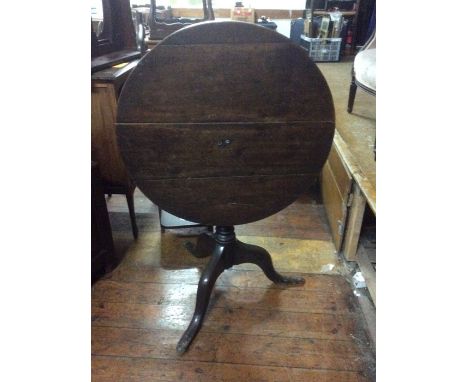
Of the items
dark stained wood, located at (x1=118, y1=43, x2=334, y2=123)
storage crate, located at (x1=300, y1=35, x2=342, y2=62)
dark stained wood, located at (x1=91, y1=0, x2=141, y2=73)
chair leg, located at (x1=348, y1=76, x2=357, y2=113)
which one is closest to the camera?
dark stained wood, located at (x1=118, y1=43, x2=334, y2=123)

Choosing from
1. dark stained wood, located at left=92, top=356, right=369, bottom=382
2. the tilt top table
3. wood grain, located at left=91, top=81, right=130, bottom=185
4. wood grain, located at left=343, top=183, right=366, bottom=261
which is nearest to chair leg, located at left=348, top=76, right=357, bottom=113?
wood grain, located at left=343, top=183, right=366, bottom=261

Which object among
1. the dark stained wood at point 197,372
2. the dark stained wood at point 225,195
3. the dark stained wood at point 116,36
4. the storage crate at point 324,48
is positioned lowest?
the dark stained wood at point 197,372

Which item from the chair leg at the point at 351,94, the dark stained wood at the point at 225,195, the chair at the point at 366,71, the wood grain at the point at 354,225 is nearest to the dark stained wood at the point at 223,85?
the dark stained wood at the point at 225,195

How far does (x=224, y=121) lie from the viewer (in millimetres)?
935

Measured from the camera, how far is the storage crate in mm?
3371

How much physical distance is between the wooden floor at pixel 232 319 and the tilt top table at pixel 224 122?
18.6 inches

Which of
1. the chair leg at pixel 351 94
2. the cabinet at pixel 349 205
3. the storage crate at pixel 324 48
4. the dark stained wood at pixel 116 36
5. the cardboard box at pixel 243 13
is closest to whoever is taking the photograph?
the cabinet at pixel 349 205

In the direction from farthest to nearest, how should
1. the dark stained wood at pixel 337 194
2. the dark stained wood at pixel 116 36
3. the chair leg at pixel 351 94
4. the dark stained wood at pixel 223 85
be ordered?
the chair leg at pixel 351 94 → the dark stained wood at pixel 116 36 → the dark stained wood at pixel 337 194 → the dark stained wood at pixel 223 85

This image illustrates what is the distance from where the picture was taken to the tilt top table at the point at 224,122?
34.0 inches

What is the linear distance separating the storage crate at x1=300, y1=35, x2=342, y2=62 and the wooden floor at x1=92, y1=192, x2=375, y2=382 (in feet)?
7.79

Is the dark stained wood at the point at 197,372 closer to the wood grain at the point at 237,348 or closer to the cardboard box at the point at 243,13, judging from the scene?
the wood grain at the point at 237,348

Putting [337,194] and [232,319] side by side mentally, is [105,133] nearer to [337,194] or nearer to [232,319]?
[232,319]

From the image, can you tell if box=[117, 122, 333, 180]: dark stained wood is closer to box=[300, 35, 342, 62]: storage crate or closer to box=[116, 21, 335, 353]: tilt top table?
box=[116, 21, 335, 353]: tilt top table

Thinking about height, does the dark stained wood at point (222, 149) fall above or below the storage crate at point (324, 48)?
below
